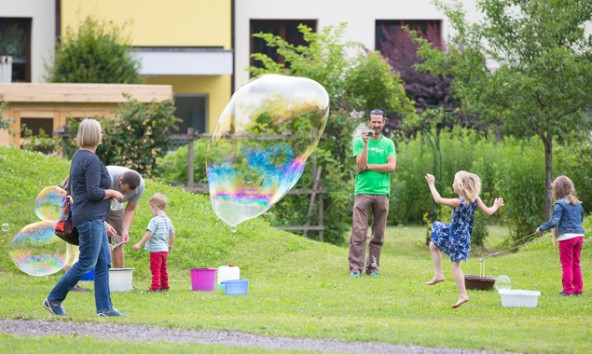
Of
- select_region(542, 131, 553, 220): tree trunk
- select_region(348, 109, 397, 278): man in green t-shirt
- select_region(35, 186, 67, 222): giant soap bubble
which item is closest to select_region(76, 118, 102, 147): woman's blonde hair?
select_region(35, 186, 67, 222): giant soap bubble

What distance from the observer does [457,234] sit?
10633 millimetres

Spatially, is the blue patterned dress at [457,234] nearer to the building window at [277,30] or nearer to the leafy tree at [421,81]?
the leafy tree at [421,81]

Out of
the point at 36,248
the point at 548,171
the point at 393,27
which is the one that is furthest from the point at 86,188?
the point at 393,27

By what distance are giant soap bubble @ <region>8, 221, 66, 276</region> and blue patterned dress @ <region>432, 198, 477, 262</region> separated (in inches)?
166

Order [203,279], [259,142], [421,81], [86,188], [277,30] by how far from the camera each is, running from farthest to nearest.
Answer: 1. [277,30]
2. [421,81]
3. [203,279]
4. [259,142]
5. [86,188]

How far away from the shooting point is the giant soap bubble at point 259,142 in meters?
11.8

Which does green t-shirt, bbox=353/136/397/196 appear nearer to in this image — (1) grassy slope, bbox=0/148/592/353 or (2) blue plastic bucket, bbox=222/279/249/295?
(1) grassy slope, bbox=0/148/592/353

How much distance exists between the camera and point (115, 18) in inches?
1192

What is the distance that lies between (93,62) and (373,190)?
14337 mm

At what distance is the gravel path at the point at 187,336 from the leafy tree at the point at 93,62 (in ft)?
57.5

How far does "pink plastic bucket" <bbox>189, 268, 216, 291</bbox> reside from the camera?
1220cm

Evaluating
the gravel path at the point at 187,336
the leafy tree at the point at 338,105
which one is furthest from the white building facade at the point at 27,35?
the gravel path at the point at 187,336

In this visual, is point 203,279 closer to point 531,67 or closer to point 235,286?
point 235,286

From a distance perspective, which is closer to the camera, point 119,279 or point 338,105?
point 119,279
